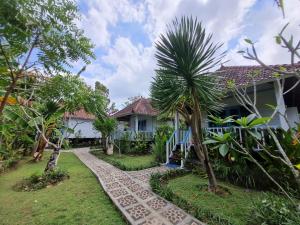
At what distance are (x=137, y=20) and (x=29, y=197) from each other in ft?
26.1

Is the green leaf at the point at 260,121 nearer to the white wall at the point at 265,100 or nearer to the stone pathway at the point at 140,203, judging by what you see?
the stone pathway at the point at 140,203

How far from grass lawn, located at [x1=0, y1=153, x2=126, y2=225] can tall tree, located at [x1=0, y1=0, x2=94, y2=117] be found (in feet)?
9.14

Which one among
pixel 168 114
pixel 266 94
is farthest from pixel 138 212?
pixel 266 94

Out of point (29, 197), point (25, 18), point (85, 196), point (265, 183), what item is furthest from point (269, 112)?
point (29, 197)

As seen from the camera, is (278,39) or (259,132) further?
(259,132)

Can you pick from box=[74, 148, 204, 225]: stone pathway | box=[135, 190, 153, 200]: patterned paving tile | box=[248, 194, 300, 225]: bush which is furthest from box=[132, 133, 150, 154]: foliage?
box=[248, 194, 300, 225]: bush

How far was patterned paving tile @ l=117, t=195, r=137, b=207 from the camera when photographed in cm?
443

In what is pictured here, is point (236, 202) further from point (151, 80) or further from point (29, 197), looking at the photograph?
point (29, 197)

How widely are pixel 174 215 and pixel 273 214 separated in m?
1.91

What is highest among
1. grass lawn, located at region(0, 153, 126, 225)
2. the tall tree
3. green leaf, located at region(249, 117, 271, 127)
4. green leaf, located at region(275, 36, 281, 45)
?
the tall tree

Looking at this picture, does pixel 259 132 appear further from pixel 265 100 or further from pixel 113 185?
pixel 113 185

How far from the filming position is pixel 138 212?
→ 4004 mm

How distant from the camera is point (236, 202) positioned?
A: 436cm

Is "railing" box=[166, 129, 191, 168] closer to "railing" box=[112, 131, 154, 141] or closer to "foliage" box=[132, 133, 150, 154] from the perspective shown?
"foliage" box=[132, 133, 150, 154]
